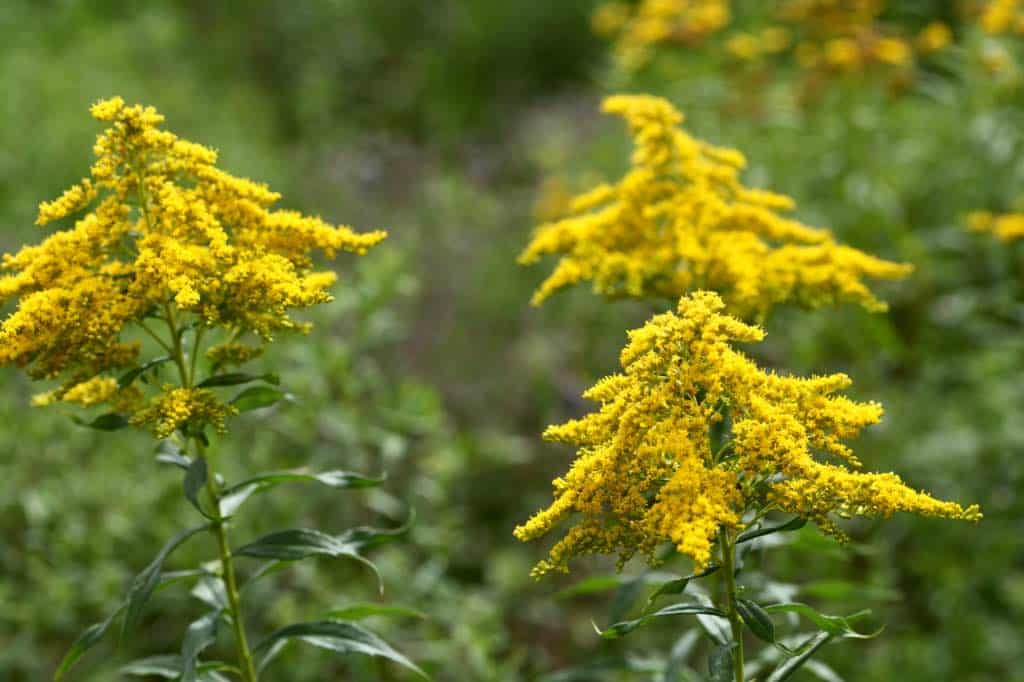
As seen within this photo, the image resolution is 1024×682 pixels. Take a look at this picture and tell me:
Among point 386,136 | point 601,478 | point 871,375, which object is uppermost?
point 386,136

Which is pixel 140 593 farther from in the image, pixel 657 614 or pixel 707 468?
pixel 707 468

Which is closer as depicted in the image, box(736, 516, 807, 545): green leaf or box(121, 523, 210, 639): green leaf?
box(736, 516, 807, 545): green leaf

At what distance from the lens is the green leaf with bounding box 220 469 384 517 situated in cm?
291

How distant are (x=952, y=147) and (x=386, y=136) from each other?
186 inches

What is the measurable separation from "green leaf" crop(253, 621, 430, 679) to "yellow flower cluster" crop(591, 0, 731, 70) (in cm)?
550

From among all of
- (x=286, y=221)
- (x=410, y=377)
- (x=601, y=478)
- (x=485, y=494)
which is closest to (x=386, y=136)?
(x=410, y=377)

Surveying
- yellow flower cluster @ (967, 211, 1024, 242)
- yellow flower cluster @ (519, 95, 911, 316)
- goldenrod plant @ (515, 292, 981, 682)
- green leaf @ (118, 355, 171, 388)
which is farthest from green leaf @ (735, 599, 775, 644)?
yellow flower cluster @ (967, 211, 1024, 242)

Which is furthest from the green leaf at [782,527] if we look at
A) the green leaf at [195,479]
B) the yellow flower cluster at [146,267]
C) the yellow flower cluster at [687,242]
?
the green leaf at [195,479]

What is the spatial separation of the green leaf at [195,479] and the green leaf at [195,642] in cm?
29

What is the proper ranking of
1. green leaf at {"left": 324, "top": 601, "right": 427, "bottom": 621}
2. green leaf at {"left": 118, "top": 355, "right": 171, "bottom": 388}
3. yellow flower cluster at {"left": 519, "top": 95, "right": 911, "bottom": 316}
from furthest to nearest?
yellow flower cluster at {"left": 519, "top": 95, "right": 911, "bottom": 316} < green leaf at {"left": 324, "top": 601, "right": 427, "bottom": 621} < green leaf at {"left": 118, "top": 355, "right": 171, "bottom": 388}

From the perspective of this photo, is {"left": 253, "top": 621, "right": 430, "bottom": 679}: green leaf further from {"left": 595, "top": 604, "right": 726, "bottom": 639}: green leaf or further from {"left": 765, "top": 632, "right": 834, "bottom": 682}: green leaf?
{"left": 765, "top": 632, "right": 834, "bottom": 682}: green leaf

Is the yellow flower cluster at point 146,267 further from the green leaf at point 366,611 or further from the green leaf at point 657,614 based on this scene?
the green leaf at point 657,614

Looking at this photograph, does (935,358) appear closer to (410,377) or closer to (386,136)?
(410,377)

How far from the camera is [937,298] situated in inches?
265
